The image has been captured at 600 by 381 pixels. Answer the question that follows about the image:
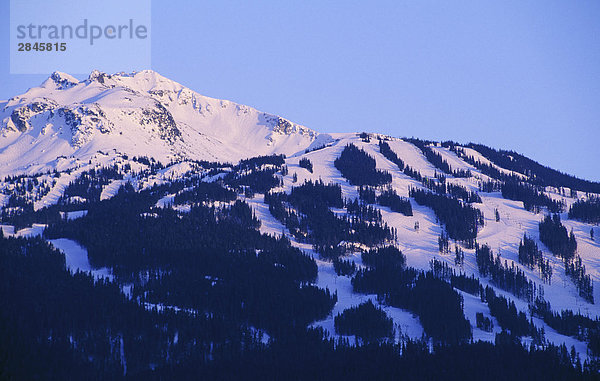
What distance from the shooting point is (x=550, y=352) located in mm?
182875

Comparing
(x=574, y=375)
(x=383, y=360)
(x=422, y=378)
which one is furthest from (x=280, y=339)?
(x=574, y=375)

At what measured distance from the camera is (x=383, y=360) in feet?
566

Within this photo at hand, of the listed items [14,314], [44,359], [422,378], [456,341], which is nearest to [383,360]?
[422,378]

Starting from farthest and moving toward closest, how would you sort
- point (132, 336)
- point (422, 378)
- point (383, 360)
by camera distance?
point (132, 336)
point (383, 360)
point (422, 378)

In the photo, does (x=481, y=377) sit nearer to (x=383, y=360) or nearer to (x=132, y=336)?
(x=383, y=360)

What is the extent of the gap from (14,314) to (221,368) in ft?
197

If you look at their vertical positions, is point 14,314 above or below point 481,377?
above

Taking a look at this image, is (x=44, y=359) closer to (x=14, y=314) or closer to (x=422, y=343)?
(x=14, y=314)

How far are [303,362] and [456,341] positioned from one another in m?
45.1

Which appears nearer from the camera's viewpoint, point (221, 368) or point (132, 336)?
point (221, 368)

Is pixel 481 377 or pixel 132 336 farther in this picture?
pixel 132 336

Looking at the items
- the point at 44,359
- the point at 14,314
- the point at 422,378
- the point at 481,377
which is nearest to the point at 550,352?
the point at 481,377

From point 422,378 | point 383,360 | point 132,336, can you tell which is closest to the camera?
point 422,378

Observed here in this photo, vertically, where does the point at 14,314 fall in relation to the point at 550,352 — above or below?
above
